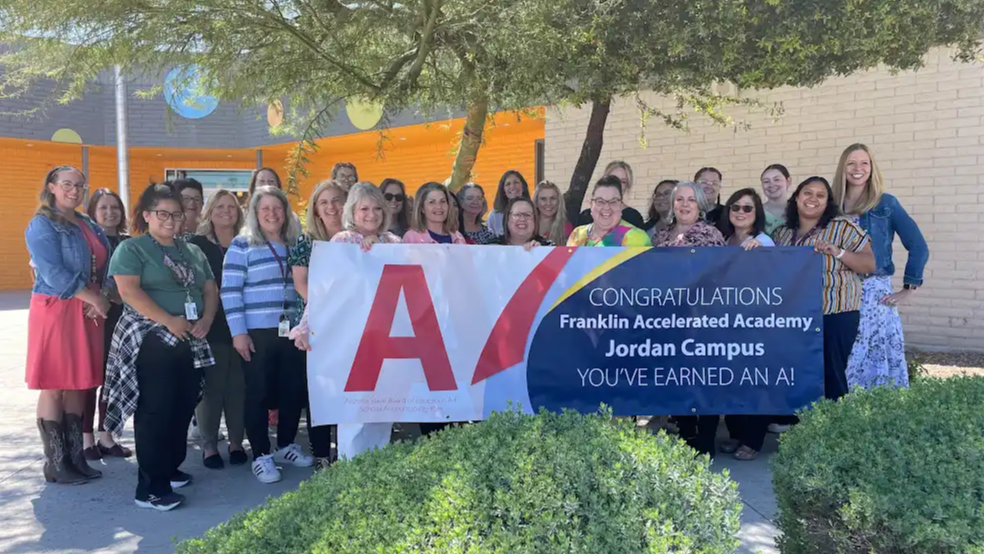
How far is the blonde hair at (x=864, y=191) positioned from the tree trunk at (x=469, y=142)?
318cm

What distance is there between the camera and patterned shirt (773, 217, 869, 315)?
448cm

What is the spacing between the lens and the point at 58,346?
450 centimetres

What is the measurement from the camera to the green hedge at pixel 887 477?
223 centimetres

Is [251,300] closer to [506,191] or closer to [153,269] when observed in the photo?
[153,269]

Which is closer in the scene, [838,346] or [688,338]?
[688,338]

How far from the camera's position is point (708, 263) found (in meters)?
4.43

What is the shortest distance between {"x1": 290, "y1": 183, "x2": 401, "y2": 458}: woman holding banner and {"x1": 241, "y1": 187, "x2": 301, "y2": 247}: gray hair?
428mm

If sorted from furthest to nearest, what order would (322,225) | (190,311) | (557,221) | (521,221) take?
(557,221) → (521,221) → (322,225) → (190,311)

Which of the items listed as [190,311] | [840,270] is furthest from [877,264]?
[190,311]

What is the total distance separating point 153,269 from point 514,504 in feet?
9.95

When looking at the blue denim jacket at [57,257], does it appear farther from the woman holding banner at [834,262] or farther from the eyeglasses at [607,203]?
the woman holding banner at [834,262]

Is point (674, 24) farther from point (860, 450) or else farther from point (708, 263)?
point (860, 450)

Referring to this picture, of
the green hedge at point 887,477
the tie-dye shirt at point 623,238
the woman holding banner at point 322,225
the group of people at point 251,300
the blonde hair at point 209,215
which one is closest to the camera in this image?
the green hedge at point 887,477

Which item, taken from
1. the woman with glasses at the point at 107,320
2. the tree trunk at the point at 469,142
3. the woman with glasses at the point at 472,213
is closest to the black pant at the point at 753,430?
the woman with glasses at the point at 472,213
